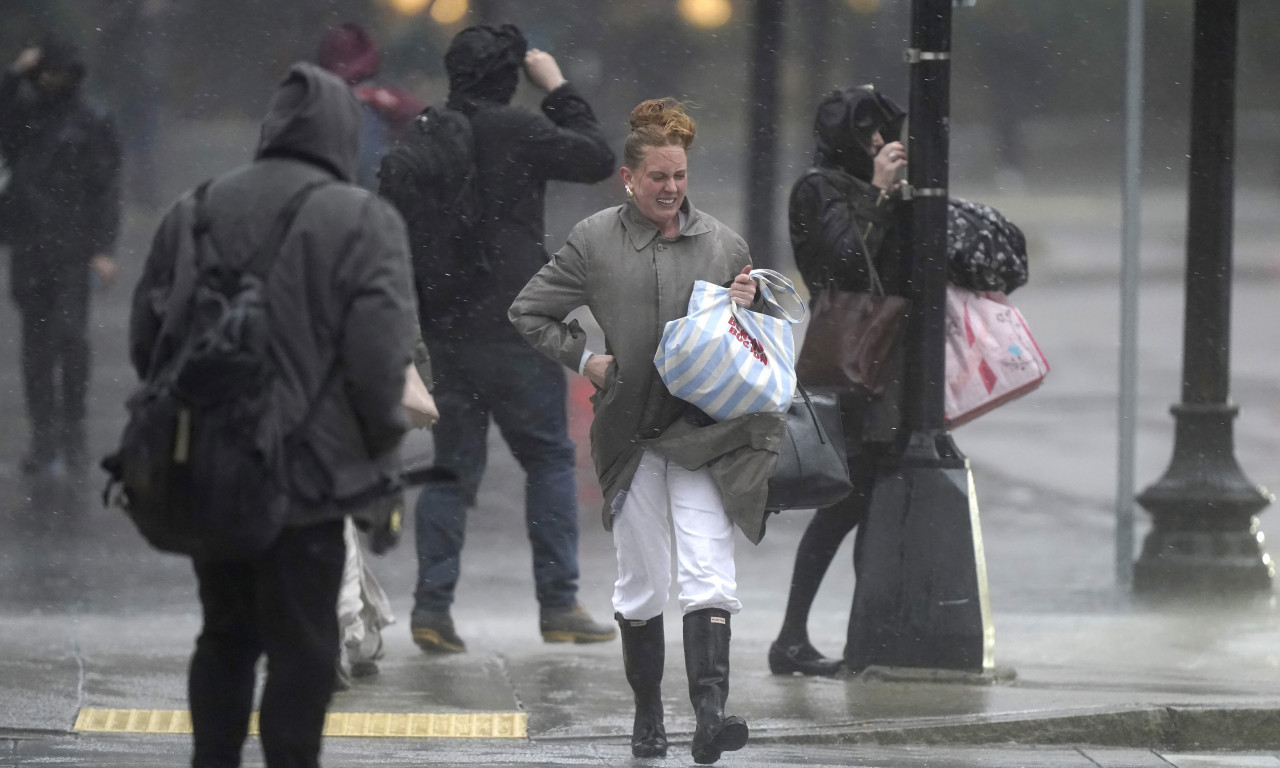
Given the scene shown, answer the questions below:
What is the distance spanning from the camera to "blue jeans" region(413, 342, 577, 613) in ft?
Result: 23.7

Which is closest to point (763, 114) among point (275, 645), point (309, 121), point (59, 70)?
point (59, 70)

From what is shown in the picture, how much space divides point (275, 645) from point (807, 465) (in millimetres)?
1938

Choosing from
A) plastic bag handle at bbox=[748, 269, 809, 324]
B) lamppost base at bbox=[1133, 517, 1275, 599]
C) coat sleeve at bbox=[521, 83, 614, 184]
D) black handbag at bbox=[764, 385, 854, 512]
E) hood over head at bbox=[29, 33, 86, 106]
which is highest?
hood over head at bbox=[29, 33, 86, 106]

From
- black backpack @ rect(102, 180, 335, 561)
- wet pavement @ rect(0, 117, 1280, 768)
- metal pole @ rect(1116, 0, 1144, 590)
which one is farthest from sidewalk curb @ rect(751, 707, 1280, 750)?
metal pole @ rect(1116, 0, 1144, 590)

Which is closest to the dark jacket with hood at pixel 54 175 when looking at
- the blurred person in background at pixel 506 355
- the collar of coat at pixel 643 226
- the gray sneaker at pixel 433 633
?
the blurred person in background at pixel 506 355

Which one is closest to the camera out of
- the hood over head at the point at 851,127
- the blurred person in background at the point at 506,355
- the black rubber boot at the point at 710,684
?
the black rubber boot at the point at 710,684

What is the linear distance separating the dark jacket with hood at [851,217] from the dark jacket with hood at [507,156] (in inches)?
28.7

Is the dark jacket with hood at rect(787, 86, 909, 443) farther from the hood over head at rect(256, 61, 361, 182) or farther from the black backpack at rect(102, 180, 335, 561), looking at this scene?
the black backpack at rect(102, 180, 335, 561)

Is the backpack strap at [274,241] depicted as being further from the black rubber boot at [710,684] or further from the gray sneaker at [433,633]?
the gray sneaker at [433,633]

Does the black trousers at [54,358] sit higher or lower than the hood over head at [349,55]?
lower

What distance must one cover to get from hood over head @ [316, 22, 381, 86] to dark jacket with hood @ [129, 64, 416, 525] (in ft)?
16.6

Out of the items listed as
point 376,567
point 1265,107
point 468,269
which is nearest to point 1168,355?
point 1265,107

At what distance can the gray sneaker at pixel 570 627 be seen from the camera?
739cm

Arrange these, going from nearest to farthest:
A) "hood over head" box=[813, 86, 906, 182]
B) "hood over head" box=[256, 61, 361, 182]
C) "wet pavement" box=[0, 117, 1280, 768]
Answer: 1. "hood over head" box=[256, 61, 361, 182]
2. "wet pavement" box=[0, 117, 1280, 768]
3. "hood over head" box=[813, 86, 906, 182]
